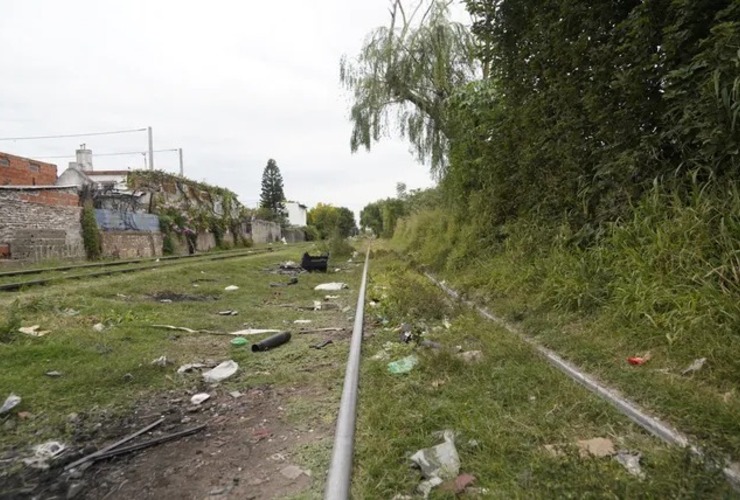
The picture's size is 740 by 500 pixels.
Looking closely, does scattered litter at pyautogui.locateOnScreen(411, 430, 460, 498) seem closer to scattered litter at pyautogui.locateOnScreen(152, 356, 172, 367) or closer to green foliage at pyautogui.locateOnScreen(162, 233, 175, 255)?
scattered litter at pyautogui.locateOnScreen(152, 356, 172, 367)

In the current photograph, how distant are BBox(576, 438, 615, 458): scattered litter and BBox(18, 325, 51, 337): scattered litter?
471 cm

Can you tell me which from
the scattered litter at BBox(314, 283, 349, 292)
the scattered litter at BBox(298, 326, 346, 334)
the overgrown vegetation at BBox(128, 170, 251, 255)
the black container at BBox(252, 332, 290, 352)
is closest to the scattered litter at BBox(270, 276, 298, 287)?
the scattered litter at BBox(314, 283, 349, 292)

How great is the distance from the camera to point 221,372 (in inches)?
134

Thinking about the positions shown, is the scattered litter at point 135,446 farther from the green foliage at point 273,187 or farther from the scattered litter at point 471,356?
the green foliage at point 273,187

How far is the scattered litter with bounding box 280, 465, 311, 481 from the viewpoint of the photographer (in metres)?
1.96

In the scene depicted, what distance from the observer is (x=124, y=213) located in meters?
21.5

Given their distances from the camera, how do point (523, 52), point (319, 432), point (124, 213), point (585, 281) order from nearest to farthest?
point (319, 432), point (585, 281), point (523, 52), point (124, 213)

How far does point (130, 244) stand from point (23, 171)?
13.2 m

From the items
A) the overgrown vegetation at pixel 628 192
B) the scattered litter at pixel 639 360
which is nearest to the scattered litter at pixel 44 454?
the overgrown vegetation at pixel 628 192

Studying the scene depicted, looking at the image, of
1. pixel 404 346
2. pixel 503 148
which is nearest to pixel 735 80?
pixel 404 346

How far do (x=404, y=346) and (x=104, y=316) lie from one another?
3807 millimetres

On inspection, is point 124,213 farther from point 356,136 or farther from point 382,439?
point 382,439

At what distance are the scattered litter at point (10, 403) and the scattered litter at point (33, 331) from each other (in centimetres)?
172

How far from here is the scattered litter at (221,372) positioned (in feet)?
10.9
